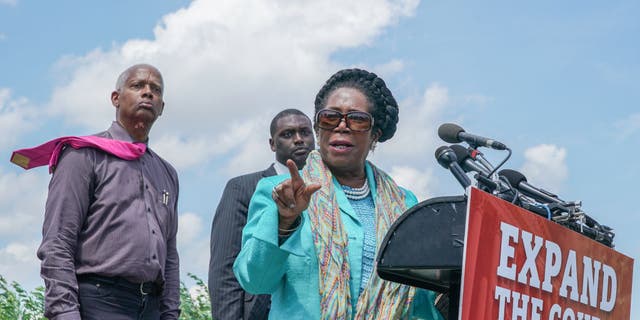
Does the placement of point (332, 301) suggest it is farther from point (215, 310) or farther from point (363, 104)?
point (215, 310)

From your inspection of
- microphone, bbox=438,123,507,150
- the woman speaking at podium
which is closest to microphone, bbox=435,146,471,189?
microphone, bbox=438,123,507,150

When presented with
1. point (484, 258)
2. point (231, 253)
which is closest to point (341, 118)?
point (484, 258)

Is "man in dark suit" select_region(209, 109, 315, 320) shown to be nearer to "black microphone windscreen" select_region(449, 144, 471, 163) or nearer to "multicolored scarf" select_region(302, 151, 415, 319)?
"black microphone windscreen" select_region(449, 144, 471, 163)

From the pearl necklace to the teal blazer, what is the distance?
11cm

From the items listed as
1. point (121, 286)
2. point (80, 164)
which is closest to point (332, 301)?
point (121, 286)

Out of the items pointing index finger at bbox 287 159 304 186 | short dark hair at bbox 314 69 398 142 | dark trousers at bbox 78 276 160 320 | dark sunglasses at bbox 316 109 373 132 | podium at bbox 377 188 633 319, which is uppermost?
short dark hair at bbox 314 69 398 142

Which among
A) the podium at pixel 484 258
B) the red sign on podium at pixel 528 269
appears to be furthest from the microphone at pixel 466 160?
the podium at pixel 484 258

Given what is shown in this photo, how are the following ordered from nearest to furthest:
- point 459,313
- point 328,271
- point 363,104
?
1. point 459,313
2. point 328,271
3. point 363,104

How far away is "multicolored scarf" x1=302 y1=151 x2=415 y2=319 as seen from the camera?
2.78 meters

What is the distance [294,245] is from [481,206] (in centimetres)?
57

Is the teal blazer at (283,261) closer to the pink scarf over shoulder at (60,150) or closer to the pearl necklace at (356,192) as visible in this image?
the pearl necklace at (356,192)

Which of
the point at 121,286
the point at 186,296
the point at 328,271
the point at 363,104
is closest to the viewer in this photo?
the point at 328,271

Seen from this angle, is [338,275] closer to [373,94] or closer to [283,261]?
[283,261]

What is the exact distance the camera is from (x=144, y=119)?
4164 mm
